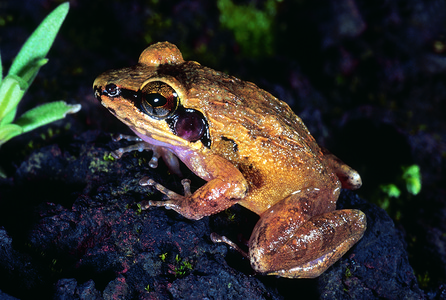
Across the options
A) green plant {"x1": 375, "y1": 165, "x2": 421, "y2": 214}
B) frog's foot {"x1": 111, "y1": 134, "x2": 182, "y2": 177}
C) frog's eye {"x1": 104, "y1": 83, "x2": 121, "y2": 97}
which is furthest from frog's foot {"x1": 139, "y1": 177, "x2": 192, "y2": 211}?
green plant {"x1": 375, "y1": 165, "x2": 421, "y2": 214}

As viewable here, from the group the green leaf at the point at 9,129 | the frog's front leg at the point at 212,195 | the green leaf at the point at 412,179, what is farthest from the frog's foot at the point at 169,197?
the green leaf at the point at 412,179

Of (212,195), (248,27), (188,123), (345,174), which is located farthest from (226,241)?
(248,27)

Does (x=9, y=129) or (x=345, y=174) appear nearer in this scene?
(x=9, y=129)

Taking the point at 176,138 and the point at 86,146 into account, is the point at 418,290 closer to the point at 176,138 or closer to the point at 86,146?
the point at 176,138

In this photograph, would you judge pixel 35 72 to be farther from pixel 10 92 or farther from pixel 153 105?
pixel 153 105

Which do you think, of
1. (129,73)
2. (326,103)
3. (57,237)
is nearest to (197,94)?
(129,73)
